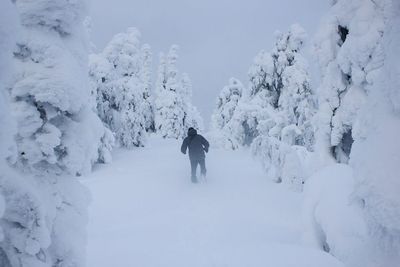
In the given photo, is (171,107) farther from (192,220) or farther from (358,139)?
(358,139)

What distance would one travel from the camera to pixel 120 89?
24.8 meters

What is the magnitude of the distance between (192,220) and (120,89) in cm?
1648

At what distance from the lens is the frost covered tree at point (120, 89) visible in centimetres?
2433

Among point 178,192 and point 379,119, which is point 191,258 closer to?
point 379,119

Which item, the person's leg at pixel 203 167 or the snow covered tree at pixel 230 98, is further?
the snow covered tree at pixel 230 98

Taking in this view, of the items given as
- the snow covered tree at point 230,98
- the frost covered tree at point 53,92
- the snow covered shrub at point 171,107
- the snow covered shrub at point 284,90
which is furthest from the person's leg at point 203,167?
the snow covered shrub at point 171,107

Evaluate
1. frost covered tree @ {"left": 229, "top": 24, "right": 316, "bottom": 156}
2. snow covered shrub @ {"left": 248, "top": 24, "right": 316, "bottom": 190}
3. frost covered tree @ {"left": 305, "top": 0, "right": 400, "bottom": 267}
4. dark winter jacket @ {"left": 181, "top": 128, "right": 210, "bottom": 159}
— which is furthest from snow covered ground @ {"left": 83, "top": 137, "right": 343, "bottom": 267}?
frost covered tree @ {"left": 229, "top": 24, "right": 316, "bottom": 156}

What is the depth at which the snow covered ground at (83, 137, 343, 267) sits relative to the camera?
278 inches

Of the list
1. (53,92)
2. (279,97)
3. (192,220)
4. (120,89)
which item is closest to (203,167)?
(192,220)

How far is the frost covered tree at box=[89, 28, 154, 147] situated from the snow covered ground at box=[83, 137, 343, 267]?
8.06m

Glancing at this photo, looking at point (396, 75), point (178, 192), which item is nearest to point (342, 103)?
point (178, 192)

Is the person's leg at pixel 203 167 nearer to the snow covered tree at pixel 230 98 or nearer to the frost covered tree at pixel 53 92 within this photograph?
the frost covered tree at pixel 53 92

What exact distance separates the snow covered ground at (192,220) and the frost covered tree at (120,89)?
806 cm

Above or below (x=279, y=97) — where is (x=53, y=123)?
below
